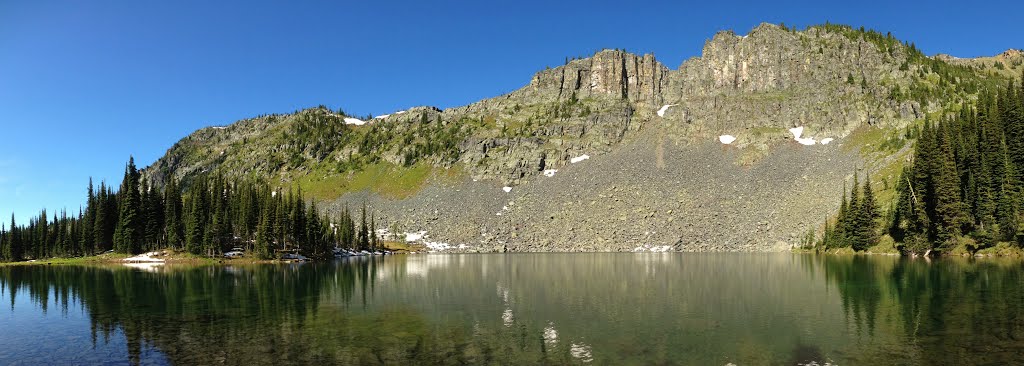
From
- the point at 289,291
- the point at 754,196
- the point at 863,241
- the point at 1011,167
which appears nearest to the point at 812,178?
the point at 754,196

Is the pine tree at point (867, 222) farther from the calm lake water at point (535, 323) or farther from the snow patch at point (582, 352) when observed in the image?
the snow patch at point (582, 352)

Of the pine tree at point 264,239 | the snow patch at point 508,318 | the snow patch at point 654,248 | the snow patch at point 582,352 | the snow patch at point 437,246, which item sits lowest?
the snow patch at point 654,248

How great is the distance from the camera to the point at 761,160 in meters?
184

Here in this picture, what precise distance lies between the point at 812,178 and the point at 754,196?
17.8 meters

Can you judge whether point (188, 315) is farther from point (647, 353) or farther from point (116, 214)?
point (116, 214)

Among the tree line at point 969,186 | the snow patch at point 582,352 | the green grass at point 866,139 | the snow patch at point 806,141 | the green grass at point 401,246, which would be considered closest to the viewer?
the snow patch at point 582,352

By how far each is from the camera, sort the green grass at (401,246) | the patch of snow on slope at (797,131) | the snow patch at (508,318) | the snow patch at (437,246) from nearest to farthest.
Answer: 1. the snow patch at (508,318)
2. the green grass at (401,246)
3. the snow patch at (437,246)
4. the patch of snow on slope at (797,131)

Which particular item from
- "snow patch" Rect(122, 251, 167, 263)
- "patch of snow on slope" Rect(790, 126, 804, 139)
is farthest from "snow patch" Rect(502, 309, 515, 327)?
"patch of snow on slope" Rect(790, 126, 804, 139)

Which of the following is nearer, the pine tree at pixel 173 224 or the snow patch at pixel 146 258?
the snow patch at pixel 146 258

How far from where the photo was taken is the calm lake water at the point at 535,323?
23234 mm

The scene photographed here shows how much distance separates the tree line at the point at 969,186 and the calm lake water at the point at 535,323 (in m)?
35.4

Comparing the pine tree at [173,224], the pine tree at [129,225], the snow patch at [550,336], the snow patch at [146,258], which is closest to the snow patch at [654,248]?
the pine tree at [173,224]

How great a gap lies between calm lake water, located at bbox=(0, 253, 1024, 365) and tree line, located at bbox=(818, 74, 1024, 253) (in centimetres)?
3543

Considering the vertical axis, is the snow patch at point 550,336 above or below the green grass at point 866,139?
below
